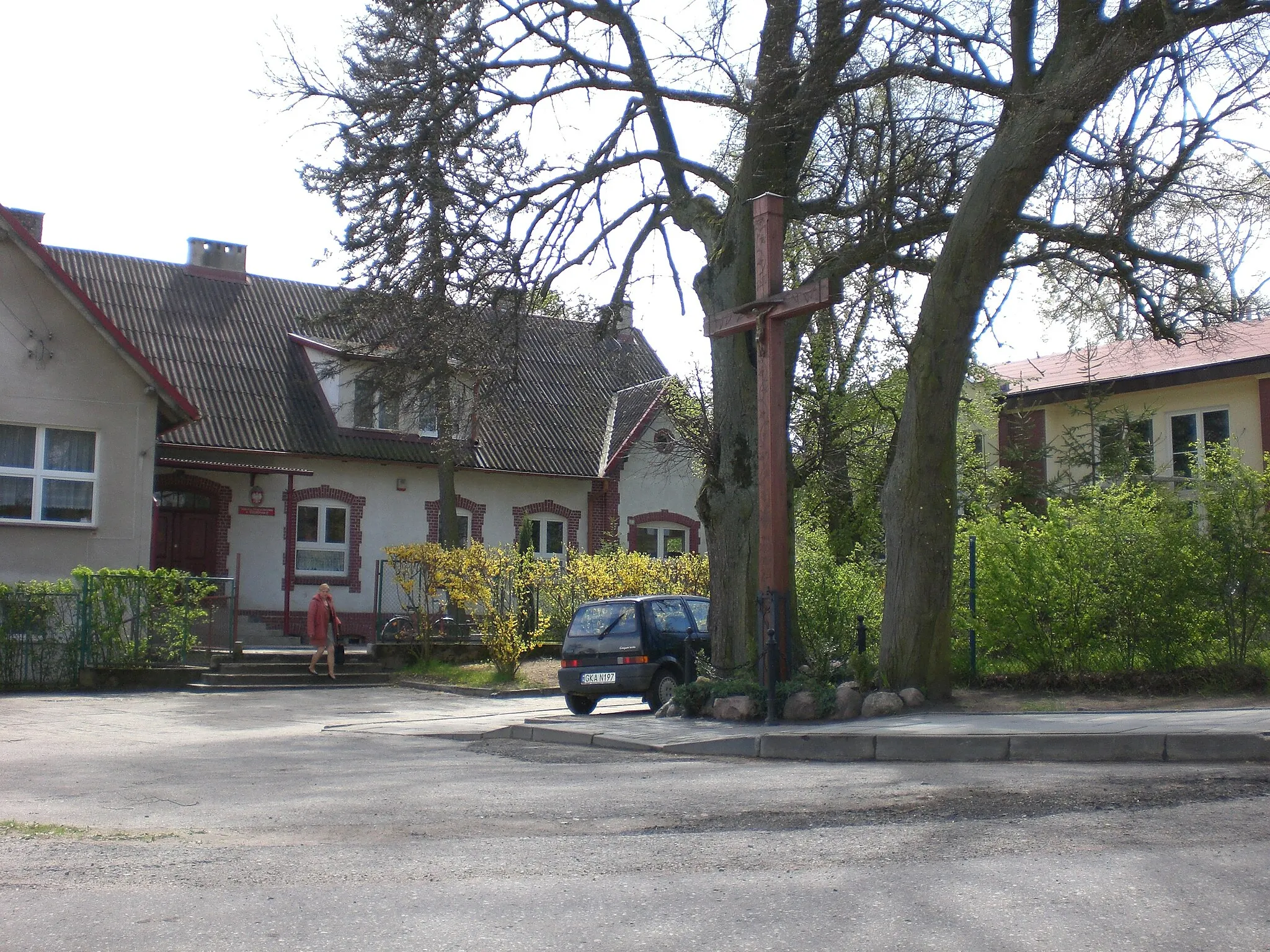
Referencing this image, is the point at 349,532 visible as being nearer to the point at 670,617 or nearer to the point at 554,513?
the point at 554,513

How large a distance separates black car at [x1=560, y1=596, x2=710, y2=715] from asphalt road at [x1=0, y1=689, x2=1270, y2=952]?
18.9 feet

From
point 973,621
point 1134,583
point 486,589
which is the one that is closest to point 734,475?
point 973,621

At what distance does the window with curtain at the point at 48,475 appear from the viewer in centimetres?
2255

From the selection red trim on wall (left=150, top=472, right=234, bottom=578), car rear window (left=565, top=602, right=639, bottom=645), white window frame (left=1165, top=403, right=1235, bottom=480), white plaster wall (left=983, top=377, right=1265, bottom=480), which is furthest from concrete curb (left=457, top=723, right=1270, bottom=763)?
white window frame (left=1165, top=403, right=1235, bottom=480)

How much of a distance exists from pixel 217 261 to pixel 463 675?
57.4 feet

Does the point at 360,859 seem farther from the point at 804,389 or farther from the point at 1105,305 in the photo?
the point at 804,389

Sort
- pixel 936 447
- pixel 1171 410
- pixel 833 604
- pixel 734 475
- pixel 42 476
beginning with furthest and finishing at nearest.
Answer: pixel 1171 410 < pixel 42 476 < pixel 833 604 < pixel 734 475 < pixel 936 447

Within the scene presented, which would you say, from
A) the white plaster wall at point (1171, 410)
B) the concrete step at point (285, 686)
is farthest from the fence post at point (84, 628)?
the white plaster wall at point (1171, 410)

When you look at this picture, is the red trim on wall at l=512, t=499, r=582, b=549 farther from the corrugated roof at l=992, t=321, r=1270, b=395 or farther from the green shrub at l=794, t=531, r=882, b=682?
the green shrub at l=794, t=531, r=882, b=682

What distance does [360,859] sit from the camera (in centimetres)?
591

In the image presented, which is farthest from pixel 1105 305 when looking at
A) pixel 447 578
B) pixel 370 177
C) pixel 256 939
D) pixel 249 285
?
pixel 249 285

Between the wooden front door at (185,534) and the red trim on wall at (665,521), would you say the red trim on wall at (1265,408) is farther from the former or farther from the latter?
the wooden front door at (185,534)

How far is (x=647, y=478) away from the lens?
34688mm

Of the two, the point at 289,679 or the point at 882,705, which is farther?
the point at 289,679
